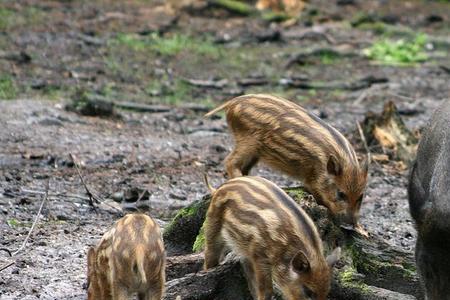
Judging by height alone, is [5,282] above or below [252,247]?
below

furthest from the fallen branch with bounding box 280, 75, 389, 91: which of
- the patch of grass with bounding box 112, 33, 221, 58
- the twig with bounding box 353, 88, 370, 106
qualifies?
the patch of grass with bounding box 112, 33, 221, 58

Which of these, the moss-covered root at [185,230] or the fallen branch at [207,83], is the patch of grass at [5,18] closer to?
the fallen branch at [207,83]

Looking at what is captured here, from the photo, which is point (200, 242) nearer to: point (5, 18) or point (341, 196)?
point (341, 196)

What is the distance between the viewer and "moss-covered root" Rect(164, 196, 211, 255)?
24.5 ft

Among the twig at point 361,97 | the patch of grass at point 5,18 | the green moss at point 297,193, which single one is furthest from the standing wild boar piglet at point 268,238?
the patch of grass at point 5,18

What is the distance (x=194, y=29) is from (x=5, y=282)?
1100 cm

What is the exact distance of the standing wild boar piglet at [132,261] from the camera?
19.0 feet

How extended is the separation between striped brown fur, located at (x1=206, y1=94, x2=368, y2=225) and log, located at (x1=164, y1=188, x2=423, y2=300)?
0.13 meters

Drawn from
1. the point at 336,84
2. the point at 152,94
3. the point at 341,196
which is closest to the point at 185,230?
the point at 341,196

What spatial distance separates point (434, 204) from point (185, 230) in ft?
6.54

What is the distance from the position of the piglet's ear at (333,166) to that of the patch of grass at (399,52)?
9.84 metres

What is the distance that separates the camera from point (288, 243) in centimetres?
613

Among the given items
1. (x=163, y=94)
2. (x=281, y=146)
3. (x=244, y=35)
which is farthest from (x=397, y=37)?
(x=281, y=146)

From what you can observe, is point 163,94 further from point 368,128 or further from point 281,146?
point 281,146
